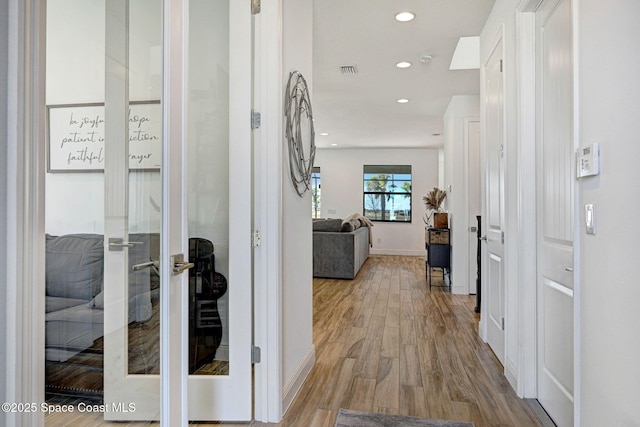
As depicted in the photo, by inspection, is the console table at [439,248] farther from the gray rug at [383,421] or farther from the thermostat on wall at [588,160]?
the thermostat on wall at [588,160]

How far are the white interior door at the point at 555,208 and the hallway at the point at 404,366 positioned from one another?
26 centimetres

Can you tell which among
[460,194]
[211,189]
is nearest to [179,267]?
[211,189]

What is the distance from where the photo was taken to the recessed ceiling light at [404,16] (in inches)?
128

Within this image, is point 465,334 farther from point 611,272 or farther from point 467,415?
point 611,272

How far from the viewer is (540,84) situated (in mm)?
2305

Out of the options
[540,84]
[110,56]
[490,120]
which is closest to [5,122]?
[110,56]

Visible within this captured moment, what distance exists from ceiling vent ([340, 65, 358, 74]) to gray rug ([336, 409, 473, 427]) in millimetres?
3567

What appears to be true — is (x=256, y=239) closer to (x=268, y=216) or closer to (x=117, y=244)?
(x=268, y=216)

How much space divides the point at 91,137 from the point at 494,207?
110 inches

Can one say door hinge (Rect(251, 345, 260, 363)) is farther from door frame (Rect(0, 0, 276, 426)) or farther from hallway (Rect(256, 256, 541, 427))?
door frame (Rect(0, 0, 276, 426))

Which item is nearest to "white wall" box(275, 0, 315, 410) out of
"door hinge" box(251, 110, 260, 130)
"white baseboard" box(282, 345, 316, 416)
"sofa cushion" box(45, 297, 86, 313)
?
"white baseboard" box(282, 345, 316, 416)

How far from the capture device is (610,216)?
1270mm

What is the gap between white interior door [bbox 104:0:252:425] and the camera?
3.87 ft

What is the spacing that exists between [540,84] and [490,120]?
93 centimetres
